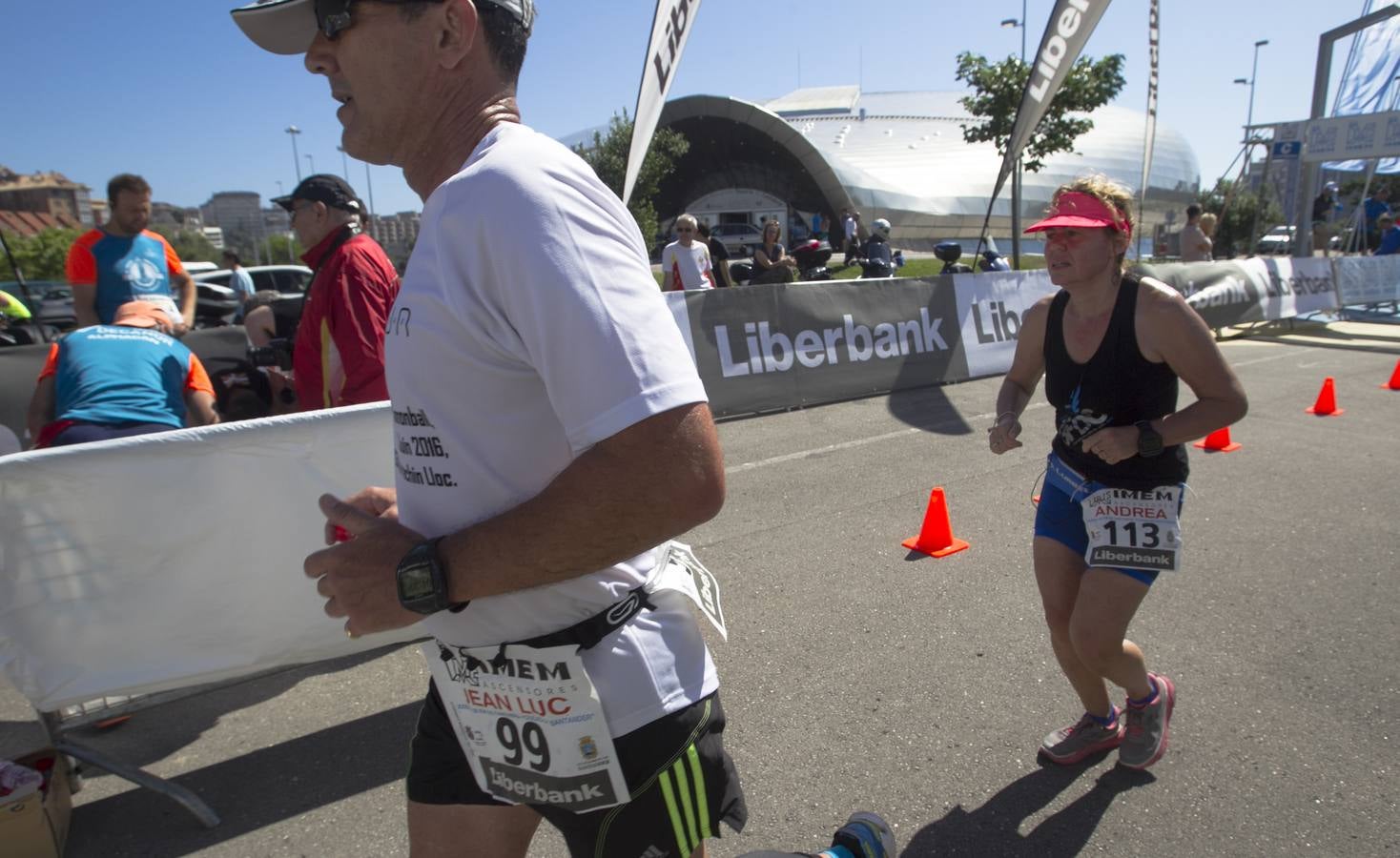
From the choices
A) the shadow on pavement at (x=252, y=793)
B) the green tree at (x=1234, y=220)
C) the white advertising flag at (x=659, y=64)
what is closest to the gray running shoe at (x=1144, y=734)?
the shadow on pavement at (x=252, y=793)

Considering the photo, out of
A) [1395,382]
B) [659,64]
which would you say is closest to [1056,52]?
[1395,382]

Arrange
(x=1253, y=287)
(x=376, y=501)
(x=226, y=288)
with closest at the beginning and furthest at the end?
(x=376, y=501) → (x=1253, y=287) → (x=226, y=288)

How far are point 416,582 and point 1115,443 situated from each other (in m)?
2.26

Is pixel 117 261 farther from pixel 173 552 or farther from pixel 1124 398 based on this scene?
pixel 1124 398

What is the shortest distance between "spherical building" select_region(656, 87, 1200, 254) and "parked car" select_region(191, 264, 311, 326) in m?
35.9

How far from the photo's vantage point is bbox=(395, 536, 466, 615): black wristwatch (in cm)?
115

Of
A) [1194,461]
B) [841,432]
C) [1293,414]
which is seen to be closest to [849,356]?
[841,432]

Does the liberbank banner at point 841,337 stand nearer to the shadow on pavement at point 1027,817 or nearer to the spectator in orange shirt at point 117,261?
the spectator in orange shirt at point 117,261

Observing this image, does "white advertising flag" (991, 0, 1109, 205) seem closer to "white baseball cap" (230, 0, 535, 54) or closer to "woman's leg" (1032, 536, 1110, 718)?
"woman's leg" (1032, 536, 1110, 718)

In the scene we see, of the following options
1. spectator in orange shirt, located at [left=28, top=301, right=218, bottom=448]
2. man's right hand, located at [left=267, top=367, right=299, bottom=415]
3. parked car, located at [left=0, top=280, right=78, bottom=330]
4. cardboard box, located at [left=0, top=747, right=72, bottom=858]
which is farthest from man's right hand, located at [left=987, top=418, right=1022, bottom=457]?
parked car, located at [left=0, top=280, right=78, bottom=330]

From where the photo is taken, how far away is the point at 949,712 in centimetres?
329

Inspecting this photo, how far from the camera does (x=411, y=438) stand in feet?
4.14

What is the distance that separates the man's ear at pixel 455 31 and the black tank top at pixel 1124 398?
2.34m

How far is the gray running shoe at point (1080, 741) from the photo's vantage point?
116 inches
